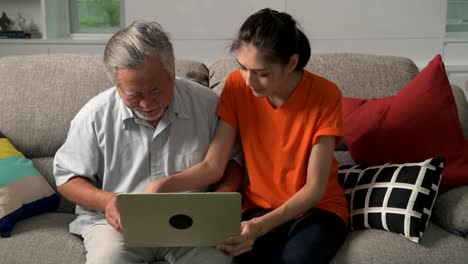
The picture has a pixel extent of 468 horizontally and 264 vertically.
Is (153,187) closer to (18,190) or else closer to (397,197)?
(18,190)

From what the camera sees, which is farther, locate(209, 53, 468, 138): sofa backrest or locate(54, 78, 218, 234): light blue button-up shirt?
locate(209, 53, 468, 138): sofa backrest

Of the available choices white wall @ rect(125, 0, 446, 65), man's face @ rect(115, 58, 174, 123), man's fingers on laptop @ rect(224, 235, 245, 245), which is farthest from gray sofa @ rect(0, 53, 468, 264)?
white wall @ rect(125, 0, 446, 65)

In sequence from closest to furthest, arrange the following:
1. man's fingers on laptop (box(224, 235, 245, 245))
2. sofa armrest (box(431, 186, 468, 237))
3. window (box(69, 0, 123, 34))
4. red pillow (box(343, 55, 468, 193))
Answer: man's fingers on laptop (box(224, 235, 245, 245)) → sofa armrest (box(431, 186, 468, 237)) → red pillow (box(343, 55, 468, 193)) → window (box(69, 0, 123, 34))

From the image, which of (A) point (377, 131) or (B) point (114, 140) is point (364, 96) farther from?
(B) point (114, 140)

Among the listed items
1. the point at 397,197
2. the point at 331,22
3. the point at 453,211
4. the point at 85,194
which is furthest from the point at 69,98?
the point at 331,22

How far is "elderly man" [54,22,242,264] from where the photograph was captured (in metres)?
1.54

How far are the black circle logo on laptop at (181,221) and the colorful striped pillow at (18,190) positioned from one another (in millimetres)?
607

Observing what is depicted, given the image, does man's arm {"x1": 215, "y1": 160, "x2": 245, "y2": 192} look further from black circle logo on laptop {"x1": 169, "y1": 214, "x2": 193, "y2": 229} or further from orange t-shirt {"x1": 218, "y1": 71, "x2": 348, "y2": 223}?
black circle logo on laptop {"x1": 169, "y1": 214, "x2": 193, "y2": 229}

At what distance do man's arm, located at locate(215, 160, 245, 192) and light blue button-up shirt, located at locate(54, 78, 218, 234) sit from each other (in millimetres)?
100

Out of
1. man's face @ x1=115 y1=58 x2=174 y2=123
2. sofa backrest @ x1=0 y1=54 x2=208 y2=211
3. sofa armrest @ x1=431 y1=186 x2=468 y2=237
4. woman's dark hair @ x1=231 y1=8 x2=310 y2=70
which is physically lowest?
sofa armrest @ x1=431 y1=186 x2=468 y2=237

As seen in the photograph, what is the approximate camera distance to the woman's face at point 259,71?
1.49 meters

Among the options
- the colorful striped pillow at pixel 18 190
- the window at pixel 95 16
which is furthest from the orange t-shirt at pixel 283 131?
the window at pixel 95 16

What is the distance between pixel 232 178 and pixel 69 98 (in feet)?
2.31

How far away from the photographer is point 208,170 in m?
1.65
